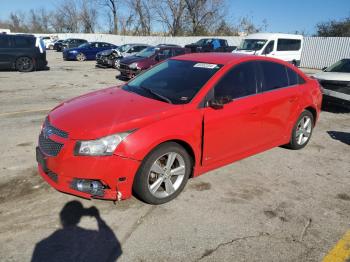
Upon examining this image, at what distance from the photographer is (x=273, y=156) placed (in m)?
5.43

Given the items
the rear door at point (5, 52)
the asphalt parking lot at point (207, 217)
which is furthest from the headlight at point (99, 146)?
the rear door at point (5, 52)

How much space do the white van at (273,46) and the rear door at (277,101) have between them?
12.9 meters

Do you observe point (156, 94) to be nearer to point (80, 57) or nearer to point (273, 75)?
point (273, 75)

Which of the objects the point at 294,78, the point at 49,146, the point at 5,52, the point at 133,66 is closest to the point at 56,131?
the point at 49,146

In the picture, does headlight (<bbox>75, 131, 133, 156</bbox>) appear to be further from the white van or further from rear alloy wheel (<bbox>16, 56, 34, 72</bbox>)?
the white van

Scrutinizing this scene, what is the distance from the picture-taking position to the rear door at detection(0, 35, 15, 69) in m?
16.0

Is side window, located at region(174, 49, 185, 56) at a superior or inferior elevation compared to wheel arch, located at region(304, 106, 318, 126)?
superior

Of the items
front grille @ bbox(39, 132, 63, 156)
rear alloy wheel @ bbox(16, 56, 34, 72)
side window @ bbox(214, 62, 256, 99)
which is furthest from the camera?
rear alloy wheel @ bbox(16, 56, 34, 72)

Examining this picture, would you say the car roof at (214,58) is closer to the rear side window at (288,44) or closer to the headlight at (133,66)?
the headlight at (133,66)

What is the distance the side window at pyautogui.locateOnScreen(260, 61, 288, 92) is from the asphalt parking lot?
1.19 m

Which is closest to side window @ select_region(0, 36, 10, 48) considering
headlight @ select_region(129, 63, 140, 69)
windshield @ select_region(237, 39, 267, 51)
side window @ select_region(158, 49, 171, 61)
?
headlight @ select_region(129, 63, 140, 69)

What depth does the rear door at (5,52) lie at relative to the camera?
15997mm

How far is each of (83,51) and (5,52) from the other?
31.8ft

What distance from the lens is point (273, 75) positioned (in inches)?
197
